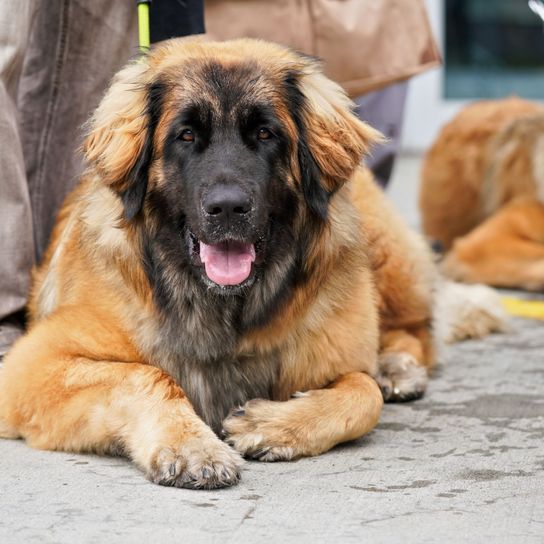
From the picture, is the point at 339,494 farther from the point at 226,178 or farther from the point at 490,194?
the point at 490,194

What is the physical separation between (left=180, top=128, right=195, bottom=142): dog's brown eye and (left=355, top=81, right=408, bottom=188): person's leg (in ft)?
13.1

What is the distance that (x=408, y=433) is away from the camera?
13.5 ft

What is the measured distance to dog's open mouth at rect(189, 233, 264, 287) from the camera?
3.76 m

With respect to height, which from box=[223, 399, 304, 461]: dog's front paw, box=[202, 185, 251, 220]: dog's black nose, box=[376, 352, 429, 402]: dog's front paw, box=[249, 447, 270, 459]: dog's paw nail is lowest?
box=[376, 352, 429, 402]: dog's front paw

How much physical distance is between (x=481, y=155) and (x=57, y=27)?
11.7 ft

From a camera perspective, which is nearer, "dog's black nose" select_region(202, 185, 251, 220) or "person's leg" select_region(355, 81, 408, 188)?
"dog's black nose" select_region(202, 185, 251, 220)

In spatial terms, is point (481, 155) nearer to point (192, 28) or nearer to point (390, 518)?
point (192, 28)

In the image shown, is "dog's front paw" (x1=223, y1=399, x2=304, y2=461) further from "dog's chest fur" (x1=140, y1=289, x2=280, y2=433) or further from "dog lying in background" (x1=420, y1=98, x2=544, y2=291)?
"dog lying in background" (x1=420, y1=98, x2=544, y2=291)

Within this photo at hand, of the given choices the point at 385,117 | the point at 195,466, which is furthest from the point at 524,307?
the point at 195,466

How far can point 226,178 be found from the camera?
142 inches

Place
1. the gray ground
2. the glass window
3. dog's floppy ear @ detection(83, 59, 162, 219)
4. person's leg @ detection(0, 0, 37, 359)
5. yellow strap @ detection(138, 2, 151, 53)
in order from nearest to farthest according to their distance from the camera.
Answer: the gray ground
dog's floppy ear @ detection(83, 59, 162, 219)
yellow strap @ detection(138, 2, 151, 53)
person's leg @ detection(0, 0, 37, 359)
the glass window

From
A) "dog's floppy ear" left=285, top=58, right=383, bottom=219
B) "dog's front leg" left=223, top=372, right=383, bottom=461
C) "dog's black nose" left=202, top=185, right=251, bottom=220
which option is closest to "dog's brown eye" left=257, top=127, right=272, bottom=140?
"dog's floppy ear" left=285, top=58, right=383, bottom=219

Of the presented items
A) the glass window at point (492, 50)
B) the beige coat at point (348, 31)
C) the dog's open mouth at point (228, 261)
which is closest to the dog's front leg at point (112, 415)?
the dog's open mouth at point (228, 261)

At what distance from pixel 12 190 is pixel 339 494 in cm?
200
